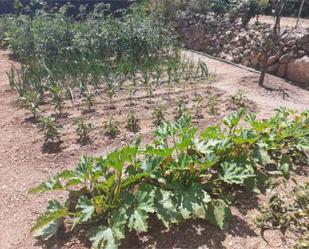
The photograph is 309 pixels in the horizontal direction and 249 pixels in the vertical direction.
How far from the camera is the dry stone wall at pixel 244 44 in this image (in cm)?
795

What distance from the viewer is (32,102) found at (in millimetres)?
5312

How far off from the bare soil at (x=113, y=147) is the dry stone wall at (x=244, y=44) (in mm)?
518

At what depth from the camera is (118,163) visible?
2760 mm

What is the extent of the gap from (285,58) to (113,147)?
526cm

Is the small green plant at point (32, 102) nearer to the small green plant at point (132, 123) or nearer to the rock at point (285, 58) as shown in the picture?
the small green plant at point (132, 123)

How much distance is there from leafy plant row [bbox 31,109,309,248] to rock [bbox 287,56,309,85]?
4.69 m

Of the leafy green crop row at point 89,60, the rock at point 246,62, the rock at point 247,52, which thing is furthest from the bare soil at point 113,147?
the rock at point 247,52

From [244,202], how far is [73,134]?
2.34 metres

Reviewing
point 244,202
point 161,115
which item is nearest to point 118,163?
point 244,202

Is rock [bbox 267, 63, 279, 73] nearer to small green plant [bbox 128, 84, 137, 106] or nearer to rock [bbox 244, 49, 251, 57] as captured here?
rock [bbox 244, 49, 251, 57]

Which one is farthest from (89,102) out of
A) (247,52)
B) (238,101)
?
(247,52)

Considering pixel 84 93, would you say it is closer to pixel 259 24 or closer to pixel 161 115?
pixel 161 115

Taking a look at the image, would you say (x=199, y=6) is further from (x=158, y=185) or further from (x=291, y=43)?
(x=158, y=185)

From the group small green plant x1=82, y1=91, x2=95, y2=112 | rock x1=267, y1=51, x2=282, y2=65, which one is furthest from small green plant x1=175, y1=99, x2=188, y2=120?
rock x1=267, y1=51, x2=282, y2=65
